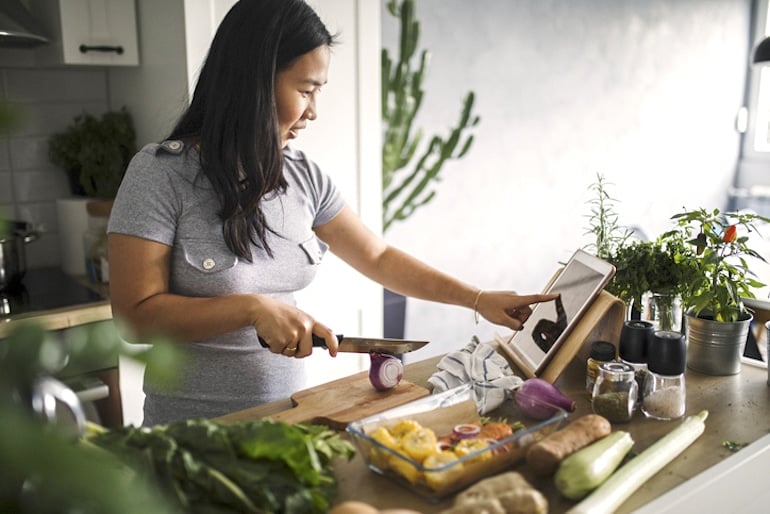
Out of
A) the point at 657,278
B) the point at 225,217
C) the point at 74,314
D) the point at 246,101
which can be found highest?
the point at 246,101

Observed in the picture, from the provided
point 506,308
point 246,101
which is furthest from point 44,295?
point 506,308

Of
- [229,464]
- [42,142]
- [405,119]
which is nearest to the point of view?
[229,464]

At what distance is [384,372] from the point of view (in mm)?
1318

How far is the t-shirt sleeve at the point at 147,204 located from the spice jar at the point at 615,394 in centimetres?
82

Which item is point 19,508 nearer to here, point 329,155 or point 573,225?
point 329,155

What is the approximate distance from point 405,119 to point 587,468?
2.45 metres

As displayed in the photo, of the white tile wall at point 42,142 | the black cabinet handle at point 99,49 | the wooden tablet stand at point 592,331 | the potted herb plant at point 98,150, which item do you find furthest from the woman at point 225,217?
the white tile wall at point 42,142

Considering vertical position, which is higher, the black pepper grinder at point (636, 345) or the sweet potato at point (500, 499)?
the black pepper grinder at point (636, 345)

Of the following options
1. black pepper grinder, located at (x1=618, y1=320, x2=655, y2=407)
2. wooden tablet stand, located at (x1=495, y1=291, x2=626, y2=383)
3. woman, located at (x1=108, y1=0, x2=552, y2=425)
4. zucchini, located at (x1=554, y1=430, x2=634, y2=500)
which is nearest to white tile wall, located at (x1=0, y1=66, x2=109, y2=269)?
woman, located at (x1=108, y1=0, x2=552, y2=425)

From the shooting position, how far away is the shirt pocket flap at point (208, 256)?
4.61 feet

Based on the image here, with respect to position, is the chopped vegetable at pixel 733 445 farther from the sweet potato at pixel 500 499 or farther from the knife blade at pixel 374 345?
the knife blade at pixel 374 345

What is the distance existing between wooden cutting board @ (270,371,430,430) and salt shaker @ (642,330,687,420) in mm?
388

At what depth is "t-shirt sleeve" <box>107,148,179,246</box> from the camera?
135cm

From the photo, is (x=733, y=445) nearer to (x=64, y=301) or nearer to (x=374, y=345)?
(x=374, y=345)
